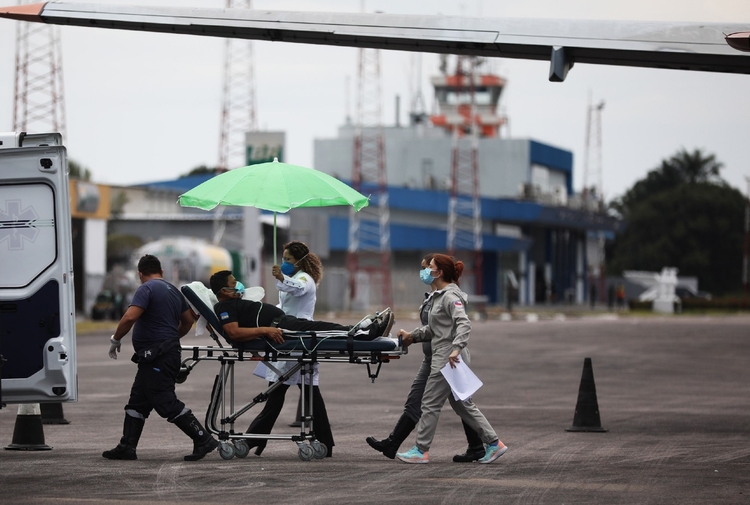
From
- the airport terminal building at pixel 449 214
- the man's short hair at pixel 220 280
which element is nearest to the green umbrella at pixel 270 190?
the man's short hair at pixel 220 280

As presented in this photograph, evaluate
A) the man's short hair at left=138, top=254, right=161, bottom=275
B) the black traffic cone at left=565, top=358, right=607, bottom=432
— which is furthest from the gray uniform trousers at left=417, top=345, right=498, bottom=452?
the black traffic cone at left=565, top=358, right=607, bottom=432

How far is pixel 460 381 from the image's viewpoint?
11156mm

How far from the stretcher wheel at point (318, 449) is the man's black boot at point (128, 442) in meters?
1.52

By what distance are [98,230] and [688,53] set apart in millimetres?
46098

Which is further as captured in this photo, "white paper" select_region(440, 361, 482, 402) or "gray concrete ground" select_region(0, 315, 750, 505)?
"white paper" select_region(440, 361, 482, 402)

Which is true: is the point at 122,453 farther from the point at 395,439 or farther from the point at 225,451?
the point at 395,439

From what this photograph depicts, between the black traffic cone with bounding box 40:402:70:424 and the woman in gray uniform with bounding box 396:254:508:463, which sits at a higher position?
the woman in gray uniform with bounding box 396:254:508:463

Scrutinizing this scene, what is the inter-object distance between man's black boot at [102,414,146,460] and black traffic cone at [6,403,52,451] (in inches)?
42.7

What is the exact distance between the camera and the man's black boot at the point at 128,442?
1103cm

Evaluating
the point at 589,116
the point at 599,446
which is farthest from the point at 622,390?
the point at 589,116

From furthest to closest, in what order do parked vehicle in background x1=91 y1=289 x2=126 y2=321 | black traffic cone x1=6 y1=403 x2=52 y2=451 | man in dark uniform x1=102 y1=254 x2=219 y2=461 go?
parked vehicle in background x1=91 y1=289 x2=126 y2=321
black traffic cone x1=6 y1=403 x2=52 y2=451
man in dark uniform x1=102 y1=254 x2=219 y2=461

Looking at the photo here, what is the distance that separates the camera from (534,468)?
36.3ft

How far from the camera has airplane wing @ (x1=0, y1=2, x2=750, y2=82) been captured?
13344mm

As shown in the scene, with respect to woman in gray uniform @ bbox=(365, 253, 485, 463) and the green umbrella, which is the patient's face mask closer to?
the green umbrella
